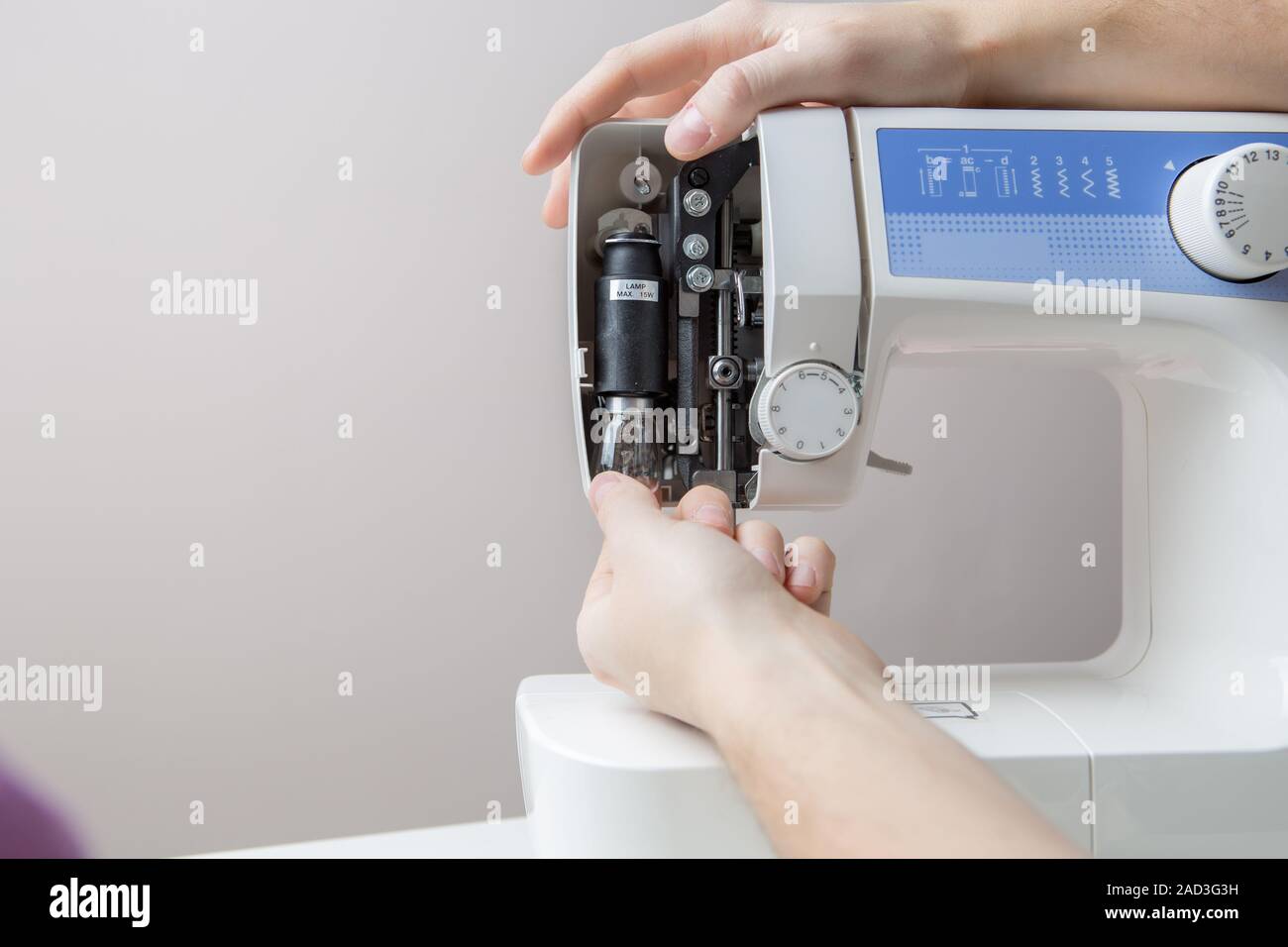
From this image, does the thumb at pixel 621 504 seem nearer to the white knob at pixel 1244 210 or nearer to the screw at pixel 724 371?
the screw at pixel 724 371

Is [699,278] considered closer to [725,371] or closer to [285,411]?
[725,371]

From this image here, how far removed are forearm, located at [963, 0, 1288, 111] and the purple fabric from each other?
1482 mm

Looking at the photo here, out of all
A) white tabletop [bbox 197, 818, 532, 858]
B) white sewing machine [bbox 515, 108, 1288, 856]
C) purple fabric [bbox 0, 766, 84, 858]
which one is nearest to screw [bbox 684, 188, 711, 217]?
white sewing machine [bbox 515, 108, 1288, 856]

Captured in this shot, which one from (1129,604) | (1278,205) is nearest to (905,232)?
(1278,205)

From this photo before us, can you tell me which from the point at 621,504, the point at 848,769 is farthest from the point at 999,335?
the point at 848,769

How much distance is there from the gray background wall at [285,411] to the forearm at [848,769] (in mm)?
887

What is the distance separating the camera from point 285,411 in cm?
138

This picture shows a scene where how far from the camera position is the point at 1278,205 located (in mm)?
750

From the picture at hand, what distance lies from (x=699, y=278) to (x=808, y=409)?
15 centimetres

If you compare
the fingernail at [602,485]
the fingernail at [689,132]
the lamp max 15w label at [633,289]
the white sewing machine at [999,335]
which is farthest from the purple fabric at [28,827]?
the fingernail at [689,132]

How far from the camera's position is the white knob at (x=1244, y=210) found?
2.45 feet

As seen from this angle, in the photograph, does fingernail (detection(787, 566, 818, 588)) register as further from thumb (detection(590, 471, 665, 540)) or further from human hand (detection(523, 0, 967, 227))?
human hand (detection(523, 0, 967, 227))

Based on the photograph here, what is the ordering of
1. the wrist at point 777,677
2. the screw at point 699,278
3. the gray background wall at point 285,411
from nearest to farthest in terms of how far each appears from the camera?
1. the wrist at point 777,677
2. the screw at point 699,278
3. the gray background wall at point 285,411

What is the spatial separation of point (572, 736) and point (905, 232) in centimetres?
46
